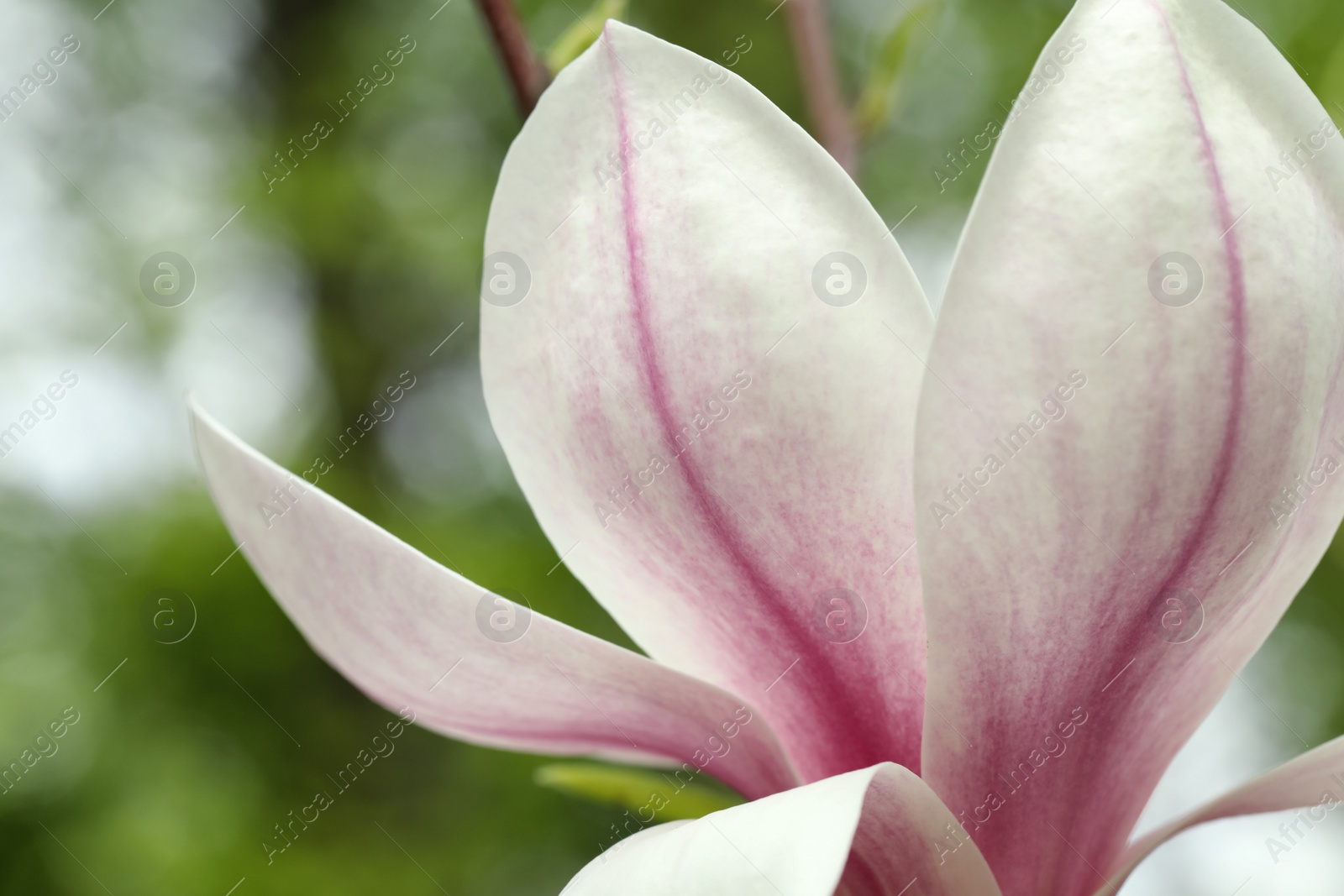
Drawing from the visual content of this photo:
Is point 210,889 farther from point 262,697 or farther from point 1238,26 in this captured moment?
point 1238,26

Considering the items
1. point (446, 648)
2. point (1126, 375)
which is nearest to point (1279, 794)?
point (1126, 375)

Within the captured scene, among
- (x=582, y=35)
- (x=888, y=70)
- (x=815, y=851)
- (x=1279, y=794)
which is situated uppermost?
(x=582, y=35)

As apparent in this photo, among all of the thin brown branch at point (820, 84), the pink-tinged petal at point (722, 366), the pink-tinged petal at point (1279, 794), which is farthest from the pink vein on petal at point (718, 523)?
the thin brown branch at point (820, 84)

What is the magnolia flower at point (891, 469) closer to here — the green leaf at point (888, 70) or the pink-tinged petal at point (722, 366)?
the pink-tinged petal at point (722, 366)

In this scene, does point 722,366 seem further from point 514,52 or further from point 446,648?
point 514,52

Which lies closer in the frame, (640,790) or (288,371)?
(640,790)

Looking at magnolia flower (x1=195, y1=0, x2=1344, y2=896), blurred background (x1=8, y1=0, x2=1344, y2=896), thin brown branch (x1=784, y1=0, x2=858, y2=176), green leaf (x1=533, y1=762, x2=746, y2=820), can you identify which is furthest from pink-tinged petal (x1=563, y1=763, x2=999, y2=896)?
blurred background (x1=8, y1=0, x2=1344, y2=896)

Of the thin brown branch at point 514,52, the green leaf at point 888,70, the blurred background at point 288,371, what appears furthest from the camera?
the blurred background at point 288,371
